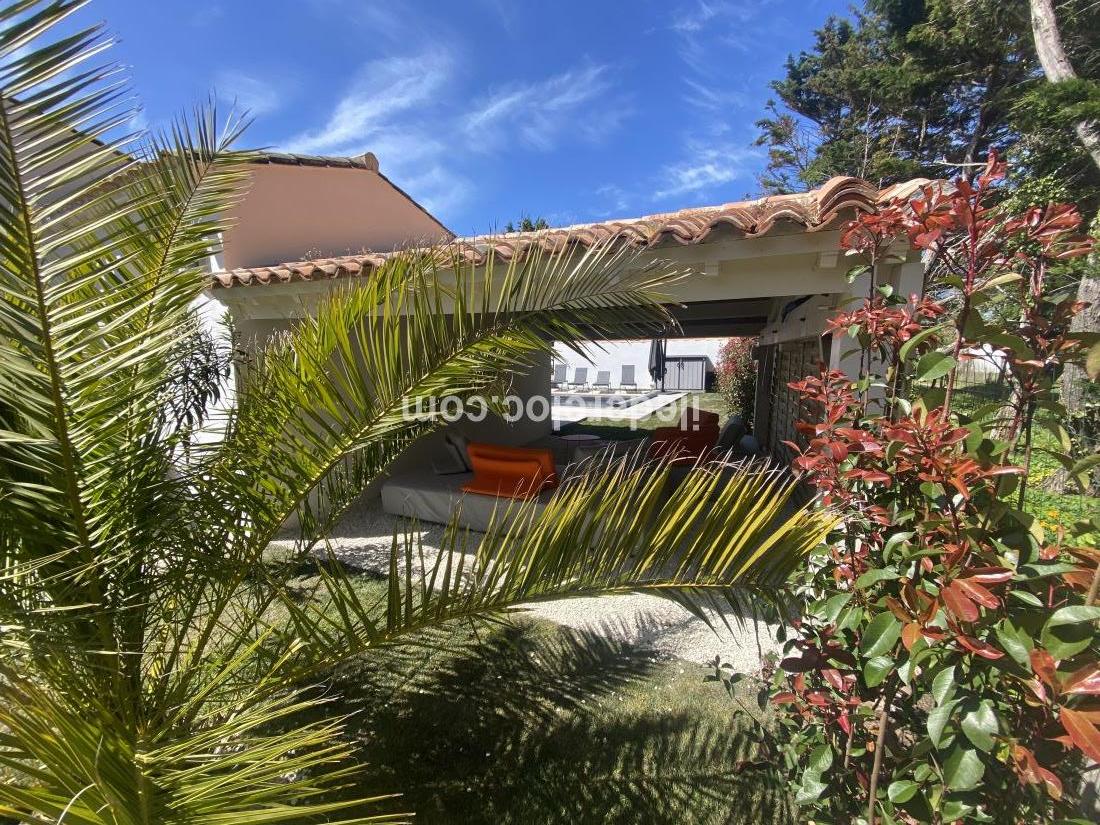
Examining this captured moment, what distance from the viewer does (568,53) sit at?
16.3 meters

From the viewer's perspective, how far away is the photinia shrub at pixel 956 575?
1384 mm

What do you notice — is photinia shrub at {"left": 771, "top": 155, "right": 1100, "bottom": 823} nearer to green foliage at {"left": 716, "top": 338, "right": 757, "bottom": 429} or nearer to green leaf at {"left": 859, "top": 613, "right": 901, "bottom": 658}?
green leaf at {"left": 859, "top": 613, "right": 901, "bottom": 658}

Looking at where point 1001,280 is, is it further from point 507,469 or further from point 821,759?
point 507,469

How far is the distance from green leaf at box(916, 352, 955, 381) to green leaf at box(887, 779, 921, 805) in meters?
1.41

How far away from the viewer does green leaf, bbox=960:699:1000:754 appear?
52.4 inches

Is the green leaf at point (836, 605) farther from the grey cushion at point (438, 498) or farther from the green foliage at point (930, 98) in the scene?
the green foliage at point (930, 98)

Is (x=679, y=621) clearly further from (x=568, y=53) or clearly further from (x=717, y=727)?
(x=568, y=53)

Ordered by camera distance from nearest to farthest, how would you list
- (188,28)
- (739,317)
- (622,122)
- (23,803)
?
(23,803) < (188,28) < (739,317) < (622,122)

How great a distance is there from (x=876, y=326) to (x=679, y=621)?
3.98m

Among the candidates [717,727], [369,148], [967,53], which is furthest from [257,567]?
[967,53]

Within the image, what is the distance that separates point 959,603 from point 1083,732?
0.35 m

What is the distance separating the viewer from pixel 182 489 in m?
2.73

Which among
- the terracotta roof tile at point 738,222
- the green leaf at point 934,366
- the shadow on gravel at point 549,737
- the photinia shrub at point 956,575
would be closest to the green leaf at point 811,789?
Answer: the photinia shrub at point 956,575

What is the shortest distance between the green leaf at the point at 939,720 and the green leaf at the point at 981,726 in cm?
4
